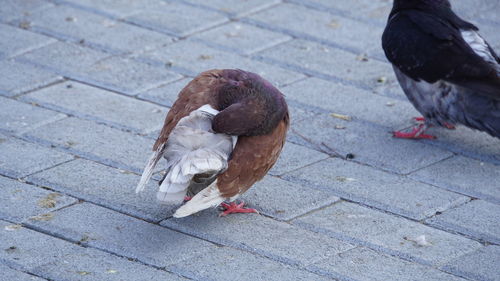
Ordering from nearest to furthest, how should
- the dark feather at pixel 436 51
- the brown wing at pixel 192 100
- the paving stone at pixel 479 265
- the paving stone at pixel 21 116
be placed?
the paving stone at pixel 479 265 → the brown wing at pixel 192 100 → the dark feather at pixel 436 51 → the paving stone at pixel 21 116

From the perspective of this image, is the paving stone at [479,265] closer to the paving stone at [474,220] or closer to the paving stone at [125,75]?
the paving stone at [474,220]

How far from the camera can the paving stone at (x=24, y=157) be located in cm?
450

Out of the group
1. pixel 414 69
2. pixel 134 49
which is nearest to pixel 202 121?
pixel 414 69

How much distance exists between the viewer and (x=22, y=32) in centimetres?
609

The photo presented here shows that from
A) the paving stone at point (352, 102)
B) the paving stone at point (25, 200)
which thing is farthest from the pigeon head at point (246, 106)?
the paving stone at point (352, 102)

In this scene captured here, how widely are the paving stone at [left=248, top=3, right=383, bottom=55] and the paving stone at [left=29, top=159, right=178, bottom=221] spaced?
2.18 m

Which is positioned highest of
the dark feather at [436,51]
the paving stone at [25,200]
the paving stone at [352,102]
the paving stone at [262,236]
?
the dark feather at [436,51]

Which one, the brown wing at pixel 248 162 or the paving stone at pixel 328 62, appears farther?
the paving stone at pixel 328 62

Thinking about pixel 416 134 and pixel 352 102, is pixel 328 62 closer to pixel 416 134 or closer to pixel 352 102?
pixel 352 102

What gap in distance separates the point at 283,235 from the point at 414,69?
1.42 metres

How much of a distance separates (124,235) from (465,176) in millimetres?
1835

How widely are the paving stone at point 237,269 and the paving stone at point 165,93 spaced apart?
64.5 inches

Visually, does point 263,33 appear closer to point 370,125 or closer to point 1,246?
point 370,125

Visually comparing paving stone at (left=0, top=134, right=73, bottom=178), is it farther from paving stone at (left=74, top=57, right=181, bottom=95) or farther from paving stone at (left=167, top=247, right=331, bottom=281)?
paving stone at (left=167, top=247, right=331, bottom=281)
